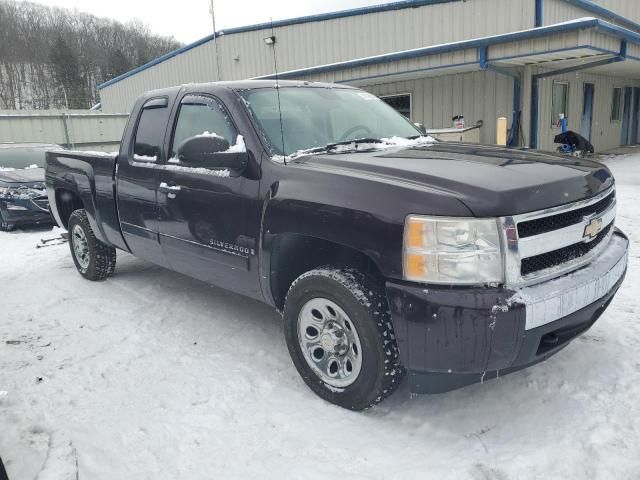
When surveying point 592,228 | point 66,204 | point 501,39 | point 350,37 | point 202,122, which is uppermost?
point 350,37

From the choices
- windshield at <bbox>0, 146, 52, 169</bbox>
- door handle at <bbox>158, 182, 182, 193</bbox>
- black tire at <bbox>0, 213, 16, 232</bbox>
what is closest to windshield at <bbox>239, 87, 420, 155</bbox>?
door handle at <bbox>158, 182, 182, 193</bbox>

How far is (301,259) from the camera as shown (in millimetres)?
3193

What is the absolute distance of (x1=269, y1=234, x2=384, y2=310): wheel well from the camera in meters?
2.89

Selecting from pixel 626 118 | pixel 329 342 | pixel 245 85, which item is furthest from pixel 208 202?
pixel 626 118

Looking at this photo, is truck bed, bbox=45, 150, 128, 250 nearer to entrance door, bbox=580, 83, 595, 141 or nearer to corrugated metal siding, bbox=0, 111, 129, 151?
corrugated metal siding, bbox=0, 111, 129, 151

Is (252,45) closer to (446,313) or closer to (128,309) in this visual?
(128,309)

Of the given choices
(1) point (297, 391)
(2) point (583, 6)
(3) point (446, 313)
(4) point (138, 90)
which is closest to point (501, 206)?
A: (3) point (446, 313)

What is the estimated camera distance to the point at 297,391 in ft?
10.3

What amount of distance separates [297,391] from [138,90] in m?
24.4

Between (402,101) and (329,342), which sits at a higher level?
(402,101)

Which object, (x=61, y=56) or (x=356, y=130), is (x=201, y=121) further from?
(x=61, y=56)

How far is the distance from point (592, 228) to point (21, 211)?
27.6 ft

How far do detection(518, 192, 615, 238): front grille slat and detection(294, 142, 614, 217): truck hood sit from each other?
69 millimetres

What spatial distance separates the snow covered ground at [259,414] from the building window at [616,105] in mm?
17193
